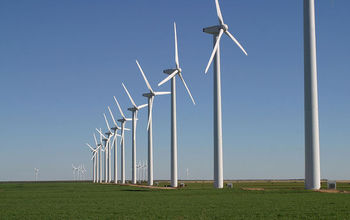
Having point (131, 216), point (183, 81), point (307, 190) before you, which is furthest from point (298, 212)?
point (183, 81)

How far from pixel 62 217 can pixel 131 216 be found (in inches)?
166

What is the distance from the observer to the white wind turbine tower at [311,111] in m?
57.2

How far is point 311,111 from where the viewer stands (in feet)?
189

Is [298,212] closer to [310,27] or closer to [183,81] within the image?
[310,27]

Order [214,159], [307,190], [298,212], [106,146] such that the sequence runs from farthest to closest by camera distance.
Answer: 1. [106,146]
2. [214,159]
3. [307,190]
4. [298,212]

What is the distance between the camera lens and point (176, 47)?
95750mm

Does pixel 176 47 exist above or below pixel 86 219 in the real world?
above

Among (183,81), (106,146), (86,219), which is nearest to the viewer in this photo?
(86,219)

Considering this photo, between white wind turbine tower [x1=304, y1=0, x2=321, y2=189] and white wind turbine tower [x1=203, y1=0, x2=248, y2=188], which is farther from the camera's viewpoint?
white wind turbine tower [x1=203, y1=0, x2=248, y2=188]

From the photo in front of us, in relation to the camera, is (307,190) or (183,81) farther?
(183,81)

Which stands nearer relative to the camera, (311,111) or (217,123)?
(311,111)

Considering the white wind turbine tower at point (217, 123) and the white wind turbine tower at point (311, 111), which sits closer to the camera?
the white wind turbine tower at point (311, 111)

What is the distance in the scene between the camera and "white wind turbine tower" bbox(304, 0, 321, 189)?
5716 centimetres

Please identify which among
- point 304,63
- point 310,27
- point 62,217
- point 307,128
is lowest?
point 62,217
